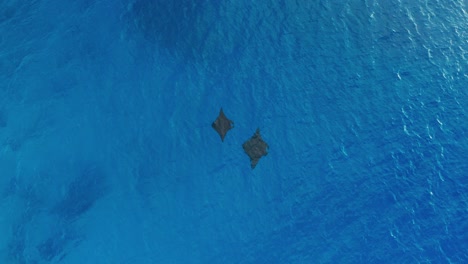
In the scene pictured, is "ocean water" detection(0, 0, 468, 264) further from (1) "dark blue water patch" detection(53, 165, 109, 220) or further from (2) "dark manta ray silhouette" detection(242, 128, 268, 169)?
(2) "dark manta ray silhouette" detection(242, 128, 268, 169)

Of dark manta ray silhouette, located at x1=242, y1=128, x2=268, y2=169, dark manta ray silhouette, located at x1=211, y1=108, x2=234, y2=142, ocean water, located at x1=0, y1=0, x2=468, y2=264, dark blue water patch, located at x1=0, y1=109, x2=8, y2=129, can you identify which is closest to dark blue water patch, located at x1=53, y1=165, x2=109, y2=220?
ocean water, located at x1=0, y1=0, x2=468, y2=264

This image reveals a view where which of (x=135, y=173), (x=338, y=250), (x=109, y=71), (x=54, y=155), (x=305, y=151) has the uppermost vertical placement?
(x=109, y=71)

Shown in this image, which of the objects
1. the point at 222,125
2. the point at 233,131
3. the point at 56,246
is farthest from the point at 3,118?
the point at 233,131

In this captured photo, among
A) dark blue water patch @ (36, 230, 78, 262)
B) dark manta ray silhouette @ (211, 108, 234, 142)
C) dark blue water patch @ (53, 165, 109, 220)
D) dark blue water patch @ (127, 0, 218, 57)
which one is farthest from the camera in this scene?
dark blue water patch @ (127, 0, 218, 57)

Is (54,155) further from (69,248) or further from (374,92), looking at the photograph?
(374,92)

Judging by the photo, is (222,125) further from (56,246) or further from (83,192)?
(56,246)

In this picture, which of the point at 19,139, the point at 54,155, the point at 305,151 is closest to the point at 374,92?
the point at 305,151
